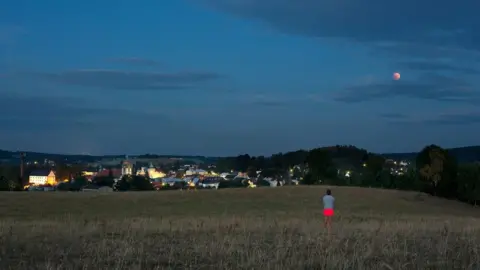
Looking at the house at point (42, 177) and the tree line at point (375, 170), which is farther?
the house at point (42, 177)

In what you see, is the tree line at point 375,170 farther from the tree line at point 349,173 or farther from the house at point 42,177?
the house at point 42,177

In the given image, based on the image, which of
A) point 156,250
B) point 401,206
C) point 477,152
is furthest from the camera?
point 477,152

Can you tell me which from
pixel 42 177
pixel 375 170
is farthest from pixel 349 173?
pixel 42 177

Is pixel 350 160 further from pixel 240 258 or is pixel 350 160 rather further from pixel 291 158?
pixel 240 258

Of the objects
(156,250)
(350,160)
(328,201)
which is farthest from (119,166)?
(156,250)

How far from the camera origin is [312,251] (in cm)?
972

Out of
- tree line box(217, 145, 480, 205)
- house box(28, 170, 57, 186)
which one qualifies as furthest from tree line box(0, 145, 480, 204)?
house box(28, 170, 57, 186)

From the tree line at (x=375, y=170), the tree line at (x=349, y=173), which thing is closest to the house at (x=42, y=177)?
the tree line at (x=349, y=173)

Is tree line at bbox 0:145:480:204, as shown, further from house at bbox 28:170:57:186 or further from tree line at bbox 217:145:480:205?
house at bbox 28:170:57:186

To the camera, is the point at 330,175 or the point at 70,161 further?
the point at 70,161

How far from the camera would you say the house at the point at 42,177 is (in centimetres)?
12281

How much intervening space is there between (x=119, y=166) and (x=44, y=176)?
24.3 metres

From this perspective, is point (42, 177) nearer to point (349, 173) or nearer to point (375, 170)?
point (349, 173)

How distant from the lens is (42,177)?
127 metres
